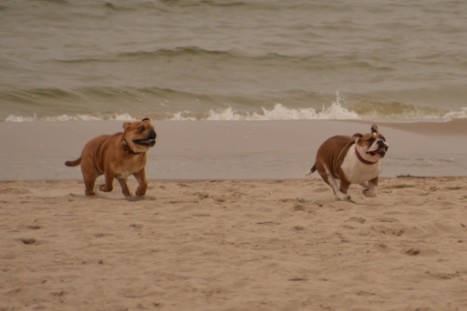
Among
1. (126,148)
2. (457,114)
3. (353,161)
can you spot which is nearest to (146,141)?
(126,148)

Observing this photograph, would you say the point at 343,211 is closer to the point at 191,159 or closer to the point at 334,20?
the point at 191,159

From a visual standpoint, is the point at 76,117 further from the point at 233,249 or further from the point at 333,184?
the point at 233,249

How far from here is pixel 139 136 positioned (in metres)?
8.02

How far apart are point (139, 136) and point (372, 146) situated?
64.7 inches

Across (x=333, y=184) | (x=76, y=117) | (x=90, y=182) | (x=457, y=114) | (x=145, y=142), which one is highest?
(x=145, y=142)

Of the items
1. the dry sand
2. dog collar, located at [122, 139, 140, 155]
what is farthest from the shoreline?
dog collar, located at [122, 139, 140, 155]

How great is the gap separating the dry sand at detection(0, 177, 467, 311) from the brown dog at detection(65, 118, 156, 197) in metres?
0.15

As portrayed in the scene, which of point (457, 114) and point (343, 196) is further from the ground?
point (457, 114)

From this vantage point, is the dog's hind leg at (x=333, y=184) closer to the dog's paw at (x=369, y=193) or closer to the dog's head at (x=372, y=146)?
the dog's paw at (x=369, y=193)

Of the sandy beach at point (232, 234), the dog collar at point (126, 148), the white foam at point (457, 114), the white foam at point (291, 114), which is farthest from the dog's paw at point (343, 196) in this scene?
the white foam at point (457, 114)

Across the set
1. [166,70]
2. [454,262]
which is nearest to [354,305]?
[454,262]

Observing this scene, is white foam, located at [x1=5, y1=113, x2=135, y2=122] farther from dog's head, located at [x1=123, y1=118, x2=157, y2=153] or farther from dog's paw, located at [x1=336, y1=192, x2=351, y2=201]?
→ dog's paw, located at [x1=336, y1=192, x2=351, y2=201]

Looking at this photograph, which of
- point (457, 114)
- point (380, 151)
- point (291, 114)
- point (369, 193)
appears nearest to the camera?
point (380, 151)

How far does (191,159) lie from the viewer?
10.6m
